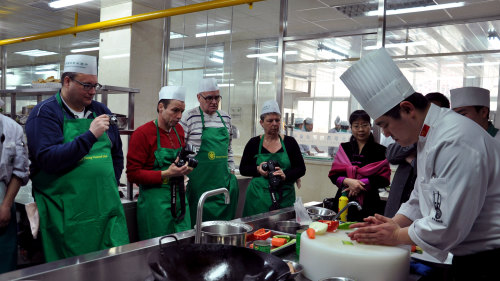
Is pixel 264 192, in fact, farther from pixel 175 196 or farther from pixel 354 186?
pixel 175 196

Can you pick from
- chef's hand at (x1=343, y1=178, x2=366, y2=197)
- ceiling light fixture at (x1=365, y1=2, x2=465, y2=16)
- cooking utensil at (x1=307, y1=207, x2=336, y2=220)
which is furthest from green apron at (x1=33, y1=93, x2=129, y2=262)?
ceiling light fixture at (x1=365, y1=2, x2=465, y2=16)

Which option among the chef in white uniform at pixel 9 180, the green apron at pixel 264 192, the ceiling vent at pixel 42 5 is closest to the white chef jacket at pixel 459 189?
the green apron at pixel 264 192

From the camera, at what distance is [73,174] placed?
6.47 ft

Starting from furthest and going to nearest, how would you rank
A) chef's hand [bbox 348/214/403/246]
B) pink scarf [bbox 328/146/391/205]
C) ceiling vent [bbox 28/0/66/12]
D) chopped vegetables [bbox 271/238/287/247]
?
1. ceiling vent [bbox 28/0/66/12]
2. pink scarf [bbox 328/146/391/205]
3. chopped vegetables [bbox 271/238/287/247]
4. chef's hand [bbox 348/214/403/246]

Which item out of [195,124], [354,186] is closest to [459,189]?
[354,186]

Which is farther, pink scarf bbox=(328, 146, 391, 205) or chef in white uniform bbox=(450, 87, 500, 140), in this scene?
pink scarf bbox=(328, 146, 391, 205)

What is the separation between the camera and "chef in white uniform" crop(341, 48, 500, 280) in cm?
114

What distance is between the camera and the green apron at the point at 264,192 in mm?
2953

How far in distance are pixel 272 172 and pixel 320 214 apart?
0.82 metres

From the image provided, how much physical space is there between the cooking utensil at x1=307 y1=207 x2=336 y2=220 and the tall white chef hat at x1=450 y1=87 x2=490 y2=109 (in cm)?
128

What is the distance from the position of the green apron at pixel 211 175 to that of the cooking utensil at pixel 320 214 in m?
0.91

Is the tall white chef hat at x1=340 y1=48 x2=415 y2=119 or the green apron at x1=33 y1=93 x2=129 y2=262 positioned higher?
the tall white chef hat at x1=340 y1=48 x2=415 y2=119

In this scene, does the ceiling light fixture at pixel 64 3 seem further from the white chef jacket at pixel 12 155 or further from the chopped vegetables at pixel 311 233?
the chopped vegetables at pixel 311 233

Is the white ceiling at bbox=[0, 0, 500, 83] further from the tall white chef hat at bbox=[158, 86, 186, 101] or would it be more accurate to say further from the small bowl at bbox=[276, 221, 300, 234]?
the small bowl at bbox=[276, 221, 300, 234]
